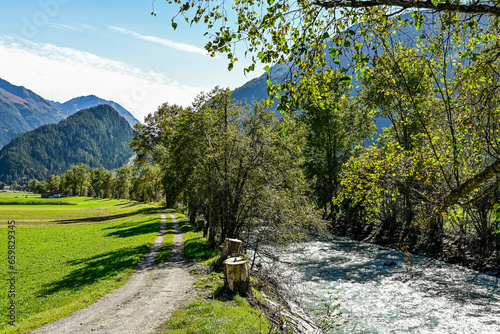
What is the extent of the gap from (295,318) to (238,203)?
373 inches

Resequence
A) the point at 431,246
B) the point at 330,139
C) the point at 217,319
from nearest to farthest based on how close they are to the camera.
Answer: the point at 217,319 < the point at 431,246 < the point at 330,139

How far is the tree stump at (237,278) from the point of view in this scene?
11995 mm

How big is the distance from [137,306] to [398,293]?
13877 millimetres

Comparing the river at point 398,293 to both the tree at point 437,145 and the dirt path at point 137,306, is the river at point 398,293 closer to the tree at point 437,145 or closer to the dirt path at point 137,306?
the tree at point 437,145

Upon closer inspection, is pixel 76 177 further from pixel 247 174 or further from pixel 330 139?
pixel 247 174

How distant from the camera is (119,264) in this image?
65.6ft

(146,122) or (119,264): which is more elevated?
(146,122)

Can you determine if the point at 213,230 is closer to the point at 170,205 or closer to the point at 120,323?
the point at 120,323

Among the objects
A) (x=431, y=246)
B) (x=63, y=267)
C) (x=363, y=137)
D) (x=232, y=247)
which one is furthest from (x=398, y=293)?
(x=363, y=137)

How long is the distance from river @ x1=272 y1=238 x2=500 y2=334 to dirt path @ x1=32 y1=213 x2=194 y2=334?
5.93 m

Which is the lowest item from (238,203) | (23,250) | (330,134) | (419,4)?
(23,250)

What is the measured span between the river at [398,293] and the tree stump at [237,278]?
3304 millimetres

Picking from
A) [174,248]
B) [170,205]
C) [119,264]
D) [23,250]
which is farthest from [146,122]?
[119,264]

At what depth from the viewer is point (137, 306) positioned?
38.6ft
